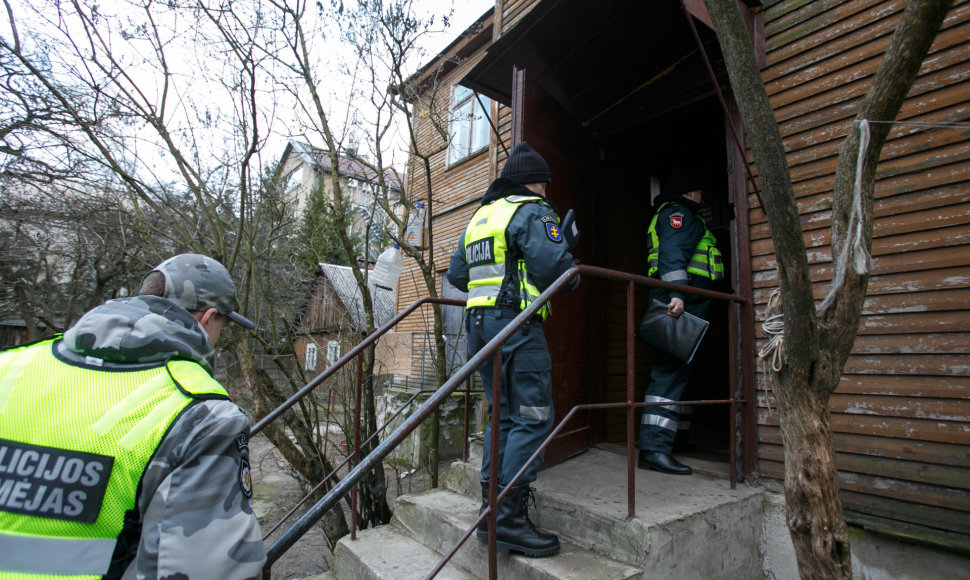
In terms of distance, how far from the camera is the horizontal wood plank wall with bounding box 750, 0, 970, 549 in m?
2.49

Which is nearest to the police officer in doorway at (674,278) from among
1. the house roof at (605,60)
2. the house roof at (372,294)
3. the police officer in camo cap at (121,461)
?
the house roof at (605,60)

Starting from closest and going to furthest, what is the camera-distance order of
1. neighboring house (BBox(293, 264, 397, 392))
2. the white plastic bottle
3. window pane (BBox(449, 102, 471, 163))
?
neighboring house (BBox(293, 264, 397, 392))
the white plastic bottle
window pane (BBox(449, 102, 471, 163))

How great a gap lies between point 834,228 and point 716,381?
174 inches

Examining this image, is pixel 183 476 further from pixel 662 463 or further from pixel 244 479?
pixel 662 463

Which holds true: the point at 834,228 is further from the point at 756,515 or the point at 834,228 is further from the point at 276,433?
the point at 276,433

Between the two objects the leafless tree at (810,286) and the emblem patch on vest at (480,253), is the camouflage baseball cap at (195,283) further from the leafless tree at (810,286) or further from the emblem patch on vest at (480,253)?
the leafless tree at (810,286)

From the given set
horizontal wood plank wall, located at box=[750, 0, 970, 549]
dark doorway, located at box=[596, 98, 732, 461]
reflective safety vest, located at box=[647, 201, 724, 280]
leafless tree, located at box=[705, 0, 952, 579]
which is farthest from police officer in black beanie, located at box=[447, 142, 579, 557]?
dark doorway, located at box=[596, 98, 732, 461]

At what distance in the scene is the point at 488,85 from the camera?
163 inches

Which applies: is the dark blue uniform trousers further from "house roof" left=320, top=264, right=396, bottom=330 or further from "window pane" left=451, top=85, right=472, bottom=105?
"window pane" left=451, top=85, right=472, bottom=105

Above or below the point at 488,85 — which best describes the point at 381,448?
below

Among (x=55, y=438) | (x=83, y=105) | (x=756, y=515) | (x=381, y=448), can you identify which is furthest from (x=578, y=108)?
(x=83, y=105)

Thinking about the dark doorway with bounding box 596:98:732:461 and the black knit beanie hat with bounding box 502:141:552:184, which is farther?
the dark doorway with bounding box 596:98:732:461

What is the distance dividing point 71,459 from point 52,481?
0.05 m

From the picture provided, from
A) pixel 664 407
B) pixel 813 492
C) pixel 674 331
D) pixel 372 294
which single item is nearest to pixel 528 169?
pixel 674 331
